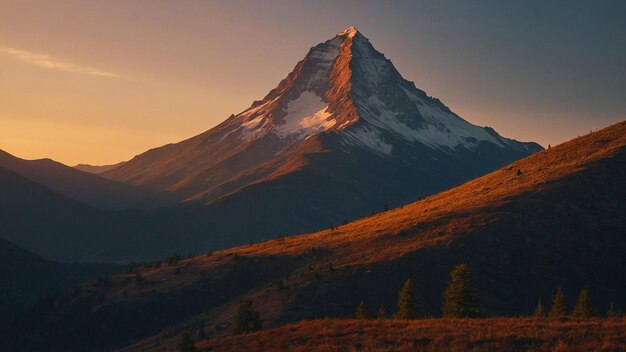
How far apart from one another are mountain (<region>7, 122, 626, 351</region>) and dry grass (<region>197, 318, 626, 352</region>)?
129ft

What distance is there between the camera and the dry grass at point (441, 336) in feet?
103

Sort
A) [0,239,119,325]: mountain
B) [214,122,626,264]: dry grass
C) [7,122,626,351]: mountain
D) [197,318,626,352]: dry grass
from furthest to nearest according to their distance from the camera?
[0,239,119,325]: mountain, [214,122,626,264]: dry grass, [7,122,626,351]: mountain, [197,318,626,352]: dry grass

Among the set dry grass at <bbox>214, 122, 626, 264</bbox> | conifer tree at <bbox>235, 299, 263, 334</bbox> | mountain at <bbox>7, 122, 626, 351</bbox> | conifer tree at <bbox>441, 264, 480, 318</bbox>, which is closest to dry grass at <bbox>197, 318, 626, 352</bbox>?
conifer tree at <bbox>235, 299, 263, 334</bbox>

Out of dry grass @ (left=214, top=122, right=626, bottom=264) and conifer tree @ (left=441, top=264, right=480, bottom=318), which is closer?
conifer tree @ (left=441, top=264, right=480, bottom=318)

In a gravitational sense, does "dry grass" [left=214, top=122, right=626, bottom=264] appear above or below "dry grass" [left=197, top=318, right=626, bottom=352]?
above

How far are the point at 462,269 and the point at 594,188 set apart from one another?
61.4 meters

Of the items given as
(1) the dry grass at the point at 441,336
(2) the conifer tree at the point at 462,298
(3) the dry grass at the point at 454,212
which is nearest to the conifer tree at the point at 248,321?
(1) the dry grass at the point at 441,336

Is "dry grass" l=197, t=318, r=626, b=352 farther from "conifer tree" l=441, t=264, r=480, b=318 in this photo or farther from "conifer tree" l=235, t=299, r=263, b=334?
"conifer tree" l=441, t=264, r=480, b=318

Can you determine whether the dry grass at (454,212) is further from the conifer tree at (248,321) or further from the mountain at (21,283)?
the mountain at (21,283)

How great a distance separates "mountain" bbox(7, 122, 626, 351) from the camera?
8694 cm

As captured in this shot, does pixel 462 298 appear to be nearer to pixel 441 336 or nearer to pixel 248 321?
pixel 248 321

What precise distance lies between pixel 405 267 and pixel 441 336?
58350 millimetres

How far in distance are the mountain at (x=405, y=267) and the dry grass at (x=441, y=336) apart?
129ft

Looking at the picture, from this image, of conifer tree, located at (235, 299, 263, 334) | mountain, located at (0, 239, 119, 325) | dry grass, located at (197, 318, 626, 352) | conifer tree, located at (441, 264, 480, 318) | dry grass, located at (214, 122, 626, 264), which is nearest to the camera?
dry grass, located at (197, 318, 626, 352)
